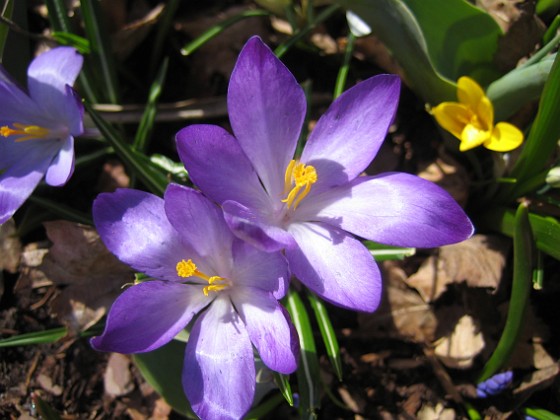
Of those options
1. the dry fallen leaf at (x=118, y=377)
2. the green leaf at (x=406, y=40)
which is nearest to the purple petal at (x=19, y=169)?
the dry fallen leaf at (x=118, y=377)

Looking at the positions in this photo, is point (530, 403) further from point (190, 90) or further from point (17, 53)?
point (17, 53)

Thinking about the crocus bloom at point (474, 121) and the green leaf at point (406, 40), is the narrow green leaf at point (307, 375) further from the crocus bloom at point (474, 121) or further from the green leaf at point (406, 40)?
the green leaf at point (406, 40)

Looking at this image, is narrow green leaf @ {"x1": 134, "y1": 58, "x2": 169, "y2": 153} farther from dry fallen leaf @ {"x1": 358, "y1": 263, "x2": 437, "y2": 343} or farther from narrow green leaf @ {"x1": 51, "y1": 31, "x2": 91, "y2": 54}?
dry fallen leaf @ {"x1": 358, "y1": 263, "x2": 437, "y2": 343}

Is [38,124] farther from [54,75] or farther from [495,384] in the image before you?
[495,384]

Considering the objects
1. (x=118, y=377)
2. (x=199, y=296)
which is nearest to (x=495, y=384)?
(x=199, y=296)

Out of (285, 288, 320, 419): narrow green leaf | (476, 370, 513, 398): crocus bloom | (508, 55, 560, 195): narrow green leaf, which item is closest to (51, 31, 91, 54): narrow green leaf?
(285, 288, 320, 419): narrow green leaf
